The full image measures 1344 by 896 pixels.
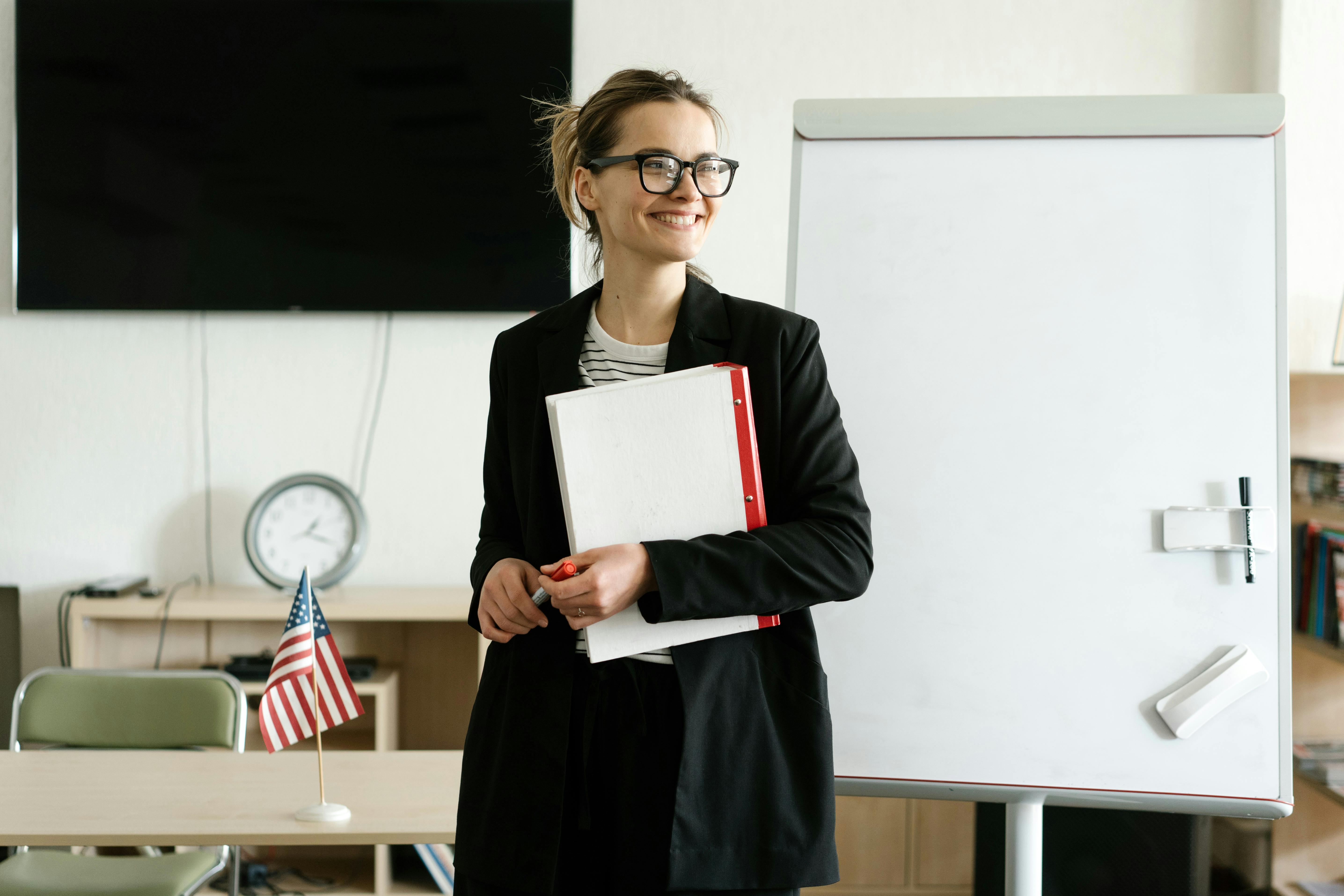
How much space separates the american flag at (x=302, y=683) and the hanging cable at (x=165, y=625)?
3.69 ft

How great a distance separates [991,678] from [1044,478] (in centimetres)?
30

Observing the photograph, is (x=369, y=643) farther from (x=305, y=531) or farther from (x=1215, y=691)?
(x=1215, y=691)

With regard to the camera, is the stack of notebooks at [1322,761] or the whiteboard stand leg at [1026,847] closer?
the whiteboard stand leg at [1026,847]

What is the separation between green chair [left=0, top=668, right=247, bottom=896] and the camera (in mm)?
2037

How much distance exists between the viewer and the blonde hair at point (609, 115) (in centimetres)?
102

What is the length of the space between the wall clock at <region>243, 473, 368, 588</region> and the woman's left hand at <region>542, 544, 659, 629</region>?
194 cm

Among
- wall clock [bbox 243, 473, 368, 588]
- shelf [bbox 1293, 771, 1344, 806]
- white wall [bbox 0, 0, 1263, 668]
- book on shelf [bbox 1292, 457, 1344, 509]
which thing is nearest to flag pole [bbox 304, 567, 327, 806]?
wall clock [bbox 243, 473, 368, 588]

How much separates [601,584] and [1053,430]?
2.59 feet

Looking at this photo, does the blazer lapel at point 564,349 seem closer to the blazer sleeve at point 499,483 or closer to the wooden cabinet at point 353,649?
the blazer sleeve at point 499,483

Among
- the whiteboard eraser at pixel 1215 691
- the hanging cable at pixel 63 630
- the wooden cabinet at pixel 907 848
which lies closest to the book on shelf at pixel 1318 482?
the wooden cabinet at pixel 907 848

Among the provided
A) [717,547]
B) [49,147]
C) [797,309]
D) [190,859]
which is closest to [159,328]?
[49,147]

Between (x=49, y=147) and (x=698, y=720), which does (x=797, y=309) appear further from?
(x=49, y=147)

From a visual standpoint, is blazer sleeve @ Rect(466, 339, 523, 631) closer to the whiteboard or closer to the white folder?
the white folder

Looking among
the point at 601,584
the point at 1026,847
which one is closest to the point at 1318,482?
the point at 1026,847
